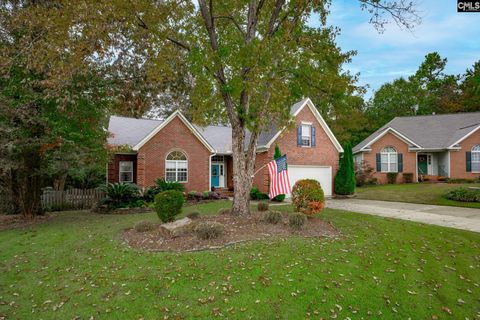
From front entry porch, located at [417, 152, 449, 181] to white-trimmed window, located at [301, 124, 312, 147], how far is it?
1330 cm

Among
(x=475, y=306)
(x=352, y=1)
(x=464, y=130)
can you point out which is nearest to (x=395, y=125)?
(x=464, y=130)

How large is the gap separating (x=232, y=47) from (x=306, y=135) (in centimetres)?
1130

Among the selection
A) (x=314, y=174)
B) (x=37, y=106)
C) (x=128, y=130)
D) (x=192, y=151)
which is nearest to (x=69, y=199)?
(x=128, y=130)

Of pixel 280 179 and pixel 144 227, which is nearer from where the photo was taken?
pixel 144 227

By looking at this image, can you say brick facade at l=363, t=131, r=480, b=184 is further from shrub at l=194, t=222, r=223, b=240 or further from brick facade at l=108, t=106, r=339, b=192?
shrub at l=194, t=222, r=223, b=240

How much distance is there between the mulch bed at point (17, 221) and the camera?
37.0 ft

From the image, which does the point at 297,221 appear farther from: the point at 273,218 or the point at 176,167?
the point at 176,167

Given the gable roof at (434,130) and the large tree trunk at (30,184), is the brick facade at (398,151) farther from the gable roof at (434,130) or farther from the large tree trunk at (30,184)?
the large tree trunk at (30,184)

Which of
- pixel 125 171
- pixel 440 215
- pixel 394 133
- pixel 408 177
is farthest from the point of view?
Answer: pixel 394 133

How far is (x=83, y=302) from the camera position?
4.77 metres

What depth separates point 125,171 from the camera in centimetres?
1906

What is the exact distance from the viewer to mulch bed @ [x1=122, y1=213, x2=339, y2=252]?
7.23 m

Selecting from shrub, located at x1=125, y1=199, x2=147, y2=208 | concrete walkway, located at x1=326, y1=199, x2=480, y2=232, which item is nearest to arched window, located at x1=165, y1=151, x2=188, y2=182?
shrub, located at x1=125, y1=199, x2=147, y2=208

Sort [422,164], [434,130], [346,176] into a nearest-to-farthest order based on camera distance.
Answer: [346,176] < [422,164] < [434,130]
